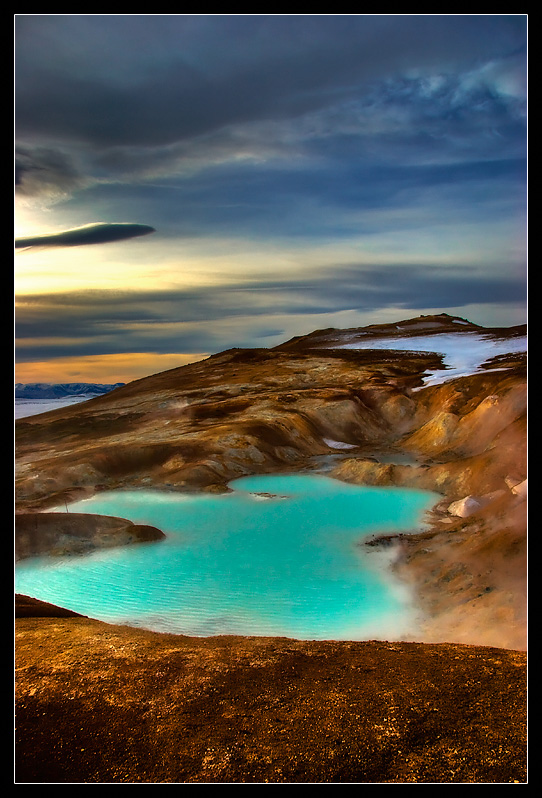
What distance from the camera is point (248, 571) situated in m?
24.9

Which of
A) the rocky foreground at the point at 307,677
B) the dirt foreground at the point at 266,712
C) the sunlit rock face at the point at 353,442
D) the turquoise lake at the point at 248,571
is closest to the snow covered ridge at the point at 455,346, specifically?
the sunlit rock face at the point at 353,442

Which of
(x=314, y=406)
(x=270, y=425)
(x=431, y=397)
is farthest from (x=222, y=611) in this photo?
(x=431, y=397)

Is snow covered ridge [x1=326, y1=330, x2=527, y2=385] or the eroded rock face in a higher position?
snow covered ridge [x1=326, y1=330, x2=527, y2=385]

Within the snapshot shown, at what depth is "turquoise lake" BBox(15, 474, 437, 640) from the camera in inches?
787

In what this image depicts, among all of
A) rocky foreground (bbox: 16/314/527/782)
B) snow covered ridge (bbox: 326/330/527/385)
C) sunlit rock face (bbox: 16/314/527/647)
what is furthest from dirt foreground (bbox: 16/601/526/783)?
snow covered ridge (bbox: 326/330/527/385)

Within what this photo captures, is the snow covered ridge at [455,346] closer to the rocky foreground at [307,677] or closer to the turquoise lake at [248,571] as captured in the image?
the rocky foreground at [307,677]

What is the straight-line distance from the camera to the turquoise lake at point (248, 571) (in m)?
20.0

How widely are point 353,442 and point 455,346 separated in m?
67.0

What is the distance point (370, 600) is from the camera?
21.7 m

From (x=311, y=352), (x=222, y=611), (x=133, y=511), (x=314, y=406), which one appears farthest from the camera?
(x=311, y=352)

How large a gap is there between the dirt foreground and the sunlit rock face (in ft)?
21.9

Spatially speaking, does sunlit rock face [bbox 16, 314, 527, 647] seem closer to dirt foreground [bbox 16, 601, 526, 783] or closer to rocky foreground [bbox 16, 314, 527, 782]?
rocky foreground [bbox 16, 314, 527, 782]
